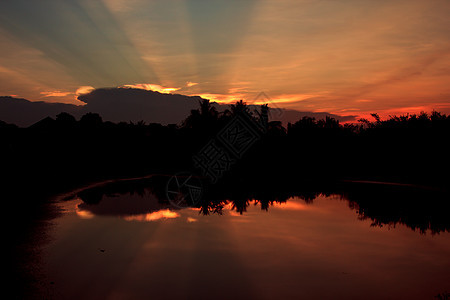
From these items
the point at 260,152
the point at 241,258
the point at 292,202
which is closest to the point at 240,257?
→ the point at 241,258

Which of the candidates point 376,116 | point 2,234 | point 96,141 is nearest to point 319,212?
point 2,234

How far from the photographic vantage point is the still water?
250 inches

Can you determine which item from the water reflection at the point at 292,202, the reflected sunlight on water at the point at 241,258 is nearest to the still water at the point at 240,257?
the reflected sunlight on water at the point at 241,258

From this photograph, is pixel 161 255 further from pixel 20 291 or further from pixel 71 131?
pixel 71 131

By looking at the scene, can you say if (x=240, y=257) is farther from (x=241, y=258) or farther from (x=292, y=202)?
(x=292, y=202)

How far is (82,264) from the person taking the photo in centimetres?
757

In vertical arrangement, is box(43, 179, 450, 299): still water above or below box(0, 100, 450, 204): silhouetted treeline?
below

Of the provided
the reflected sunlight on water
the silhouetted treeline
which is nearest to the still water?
the reflected sunlight on water

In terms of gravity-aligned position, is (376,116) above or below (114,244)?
above

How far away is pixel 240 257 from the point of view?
8.32 metres

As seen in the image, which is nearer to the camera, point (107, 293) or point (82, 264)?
point (107, 293)

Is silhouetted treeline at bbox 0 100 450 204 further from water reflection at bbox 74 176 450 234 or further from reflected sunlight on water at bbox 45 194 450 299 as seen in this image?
reflected sunlight on water at bbox 45 194 450 299

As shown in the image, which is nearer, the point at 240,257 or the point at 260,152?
the point at 240,257

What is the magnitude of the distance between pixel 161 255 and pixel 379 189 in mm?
16811
